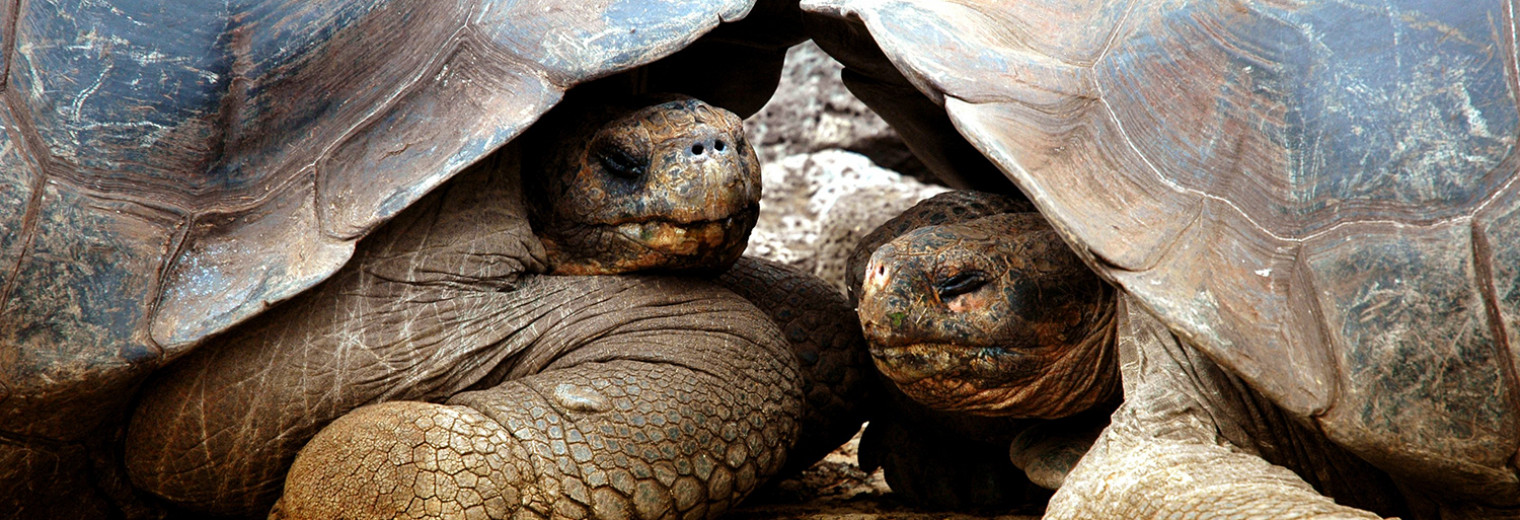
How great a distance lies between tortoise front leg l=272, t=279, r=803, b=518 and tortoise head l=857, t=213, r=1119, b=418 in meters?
0.32

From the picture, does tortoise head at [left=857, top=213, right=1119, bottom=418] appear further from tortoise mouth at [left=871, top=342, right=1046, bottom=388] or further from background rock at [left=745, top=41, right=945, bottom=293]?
background rock at [left=745, top=41, right=945, bottom=293]

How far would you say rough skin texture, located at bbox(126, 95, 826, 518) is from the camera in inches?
87.2

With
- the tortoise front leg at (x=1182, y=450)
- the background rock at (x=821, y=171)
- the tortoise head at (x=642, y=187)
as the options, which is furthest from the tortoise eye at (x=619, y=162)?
the background rock at (x=821, y=171)

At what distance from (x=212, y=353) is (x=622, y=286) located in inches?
31.3

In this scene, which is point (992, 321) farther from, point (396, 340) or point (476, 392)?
point (396, 340)

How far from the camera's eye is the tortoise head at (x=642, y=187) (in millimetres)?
2494

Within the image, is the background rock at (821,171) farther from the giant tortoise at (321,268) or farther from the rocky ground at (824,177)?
the giant tortoise at (321,268)

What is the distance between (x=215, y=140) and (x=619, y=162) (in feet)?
2.49

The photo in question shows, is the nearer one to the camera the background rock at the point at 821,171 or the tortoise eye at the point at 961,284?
the tortoise eye at the point at 961,284

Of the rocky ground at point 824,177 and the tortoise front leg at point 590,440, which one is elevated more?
the rocky ground at point 824,177

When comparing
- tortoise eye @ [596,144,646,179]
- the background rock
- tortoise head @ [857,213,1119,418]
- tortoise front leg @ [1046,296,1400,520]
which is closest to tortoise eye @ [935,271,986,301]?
tortoise head @ [857,213,1119,418]

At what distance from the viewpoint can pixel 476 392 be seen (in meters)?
2.38

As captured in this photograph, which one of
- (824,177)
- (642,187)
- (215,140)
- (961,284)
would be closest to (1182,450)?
(961,284)

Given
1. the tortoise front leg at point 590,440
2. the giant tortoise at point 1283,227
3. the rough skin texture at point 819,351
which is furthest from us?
the rough skin texture at point 819,351
